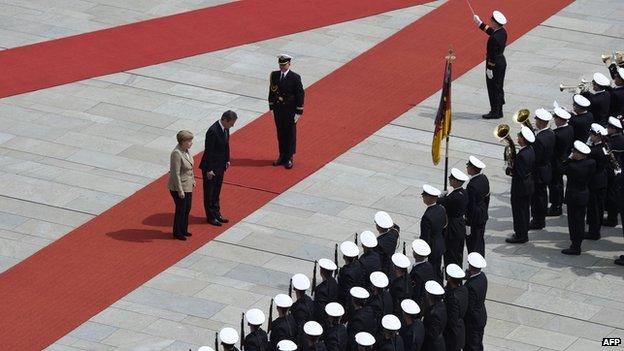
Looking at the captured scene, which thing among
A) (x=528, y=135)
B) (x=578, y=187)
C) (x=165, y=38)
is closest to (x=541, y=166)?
(x=528, y=135)

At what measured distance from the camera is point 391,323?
14773 mm

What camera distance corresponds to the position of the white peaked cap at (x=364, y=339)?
14.5 m

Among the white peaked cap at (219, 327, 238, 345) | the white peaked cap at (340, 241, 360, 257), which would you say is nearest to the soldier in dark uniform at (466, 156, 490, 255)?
the white peaked cap at (340, 241, 360, 257)

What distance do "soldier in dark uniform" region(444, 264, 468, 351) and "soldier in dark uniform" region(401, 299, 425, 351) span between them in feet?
2.14

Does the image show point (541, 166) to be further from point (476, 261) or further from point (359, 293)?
point (359, 293)

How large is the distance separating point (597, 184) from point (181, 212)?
17.3 feet

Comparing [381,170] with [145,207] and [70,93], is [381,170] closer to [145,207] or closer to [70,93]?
[145,207]

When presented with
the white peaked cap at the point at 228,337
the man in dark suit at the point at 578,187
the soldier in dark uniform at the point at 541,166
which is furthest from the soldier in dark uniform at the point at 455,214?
the white peaked cap at the point at 228,337

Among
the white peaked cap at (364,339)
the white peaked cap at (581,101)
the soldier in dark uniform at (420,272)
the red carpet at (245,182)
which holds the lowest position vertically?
the red carpet at (245,182)

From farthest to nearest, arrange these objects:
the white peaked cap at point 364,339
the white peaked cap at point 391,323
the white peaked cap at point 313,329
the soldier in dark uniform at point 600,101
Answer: the soldier in dark uniform at point 600,101 → the white peaked cap at point 391,323 → the white peaked cap at point 313,329 → the white peaked cap at point 364,339

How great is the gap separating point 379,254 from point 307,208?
3.48 m

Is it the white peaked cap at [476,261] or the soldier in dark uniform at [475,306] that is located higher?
the white peaked cap at [476,261]

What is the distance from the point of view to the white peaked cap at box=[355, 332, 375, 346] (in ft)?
47.7

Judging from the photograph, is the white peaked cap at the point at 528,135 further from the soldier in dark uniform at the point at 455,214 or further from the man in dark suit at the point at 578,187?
the soldier in dark uniform at the point at 455,214
